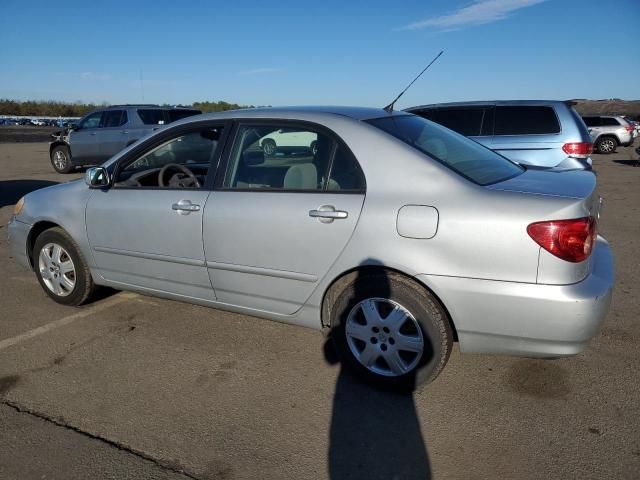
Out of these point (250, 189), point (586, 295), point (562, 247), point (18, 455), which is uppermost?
point (250, 189)

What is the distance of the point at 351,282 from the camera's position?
9.10 ft

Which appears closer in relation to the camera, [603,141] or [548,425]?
[548,425]

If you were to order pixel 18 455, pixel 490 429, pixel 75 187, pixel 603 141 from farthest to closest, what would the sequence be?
pixel 603 141
pixel 75 187
pixel 490 429
pixel 18 455

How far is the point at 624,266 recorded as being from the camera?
4.93 m

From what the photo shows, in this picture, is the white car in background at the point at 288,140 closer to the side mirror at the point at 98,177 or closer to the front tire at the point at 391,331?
the front tire at the point at 391,331

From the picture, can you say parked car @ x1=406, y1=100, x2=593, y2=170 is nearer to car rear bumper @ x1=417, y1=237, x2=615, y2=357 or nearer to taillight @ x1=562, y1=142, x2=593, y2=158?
taillight @ x1=562, y1=142, x2=593, y2=158

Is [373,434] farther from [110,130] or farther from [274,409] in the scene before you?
[110,130]

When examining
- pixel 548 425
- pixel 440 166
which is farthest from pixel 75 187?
pixel 548 425

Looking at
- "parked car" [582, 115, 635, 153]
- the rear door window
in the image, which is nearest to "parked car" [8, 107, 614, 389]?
the rear door window

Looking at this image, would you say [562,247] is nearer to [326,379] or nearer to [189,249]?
[326,379]

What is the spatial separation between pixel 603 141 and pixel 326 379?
881 inches

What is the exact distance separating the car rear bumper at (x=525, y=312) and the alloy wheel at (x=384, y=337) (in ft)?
0.79

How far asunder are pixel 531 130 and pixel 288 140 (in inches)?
197

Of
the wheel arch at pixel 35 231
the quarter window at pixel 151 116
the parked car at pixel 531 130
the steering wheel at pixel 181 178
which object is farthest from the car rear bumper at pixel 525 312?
the quarter window at pixel 151 116
